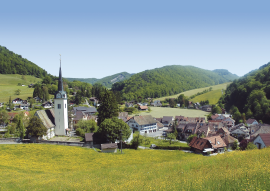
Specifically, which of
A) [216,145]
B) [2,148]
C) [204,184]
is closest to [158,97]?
[216,145]

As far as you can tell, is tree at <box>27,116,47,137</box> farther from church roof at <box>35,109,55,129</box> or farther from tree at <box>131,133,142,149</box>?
tree at <box>131,133,142,149</box>

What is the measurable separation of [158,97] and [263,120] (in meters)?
122

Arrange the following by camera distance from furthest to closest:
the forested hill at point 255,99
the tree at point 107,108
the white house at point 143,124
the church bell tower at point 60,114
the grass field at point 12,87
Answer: the grass field at point 12,87 → the forested hill at point 255,99 → the white house at point 143,124 → the tree at point 107,108 → the church bell tower at point 60,114

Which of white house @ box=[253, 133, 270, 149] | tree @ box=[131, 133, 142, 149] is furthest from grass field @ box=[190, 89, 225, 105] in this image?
tree @ box=[131, 133, 142, 149]

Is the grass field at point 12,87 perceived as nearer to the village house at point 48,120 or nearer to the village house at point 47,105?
the village house at point 47,105

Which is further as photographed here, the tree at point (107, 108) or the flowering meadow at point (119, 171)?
the tree at point (107, 108)

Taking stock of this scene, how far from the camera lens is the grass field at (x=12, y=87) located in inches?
4539

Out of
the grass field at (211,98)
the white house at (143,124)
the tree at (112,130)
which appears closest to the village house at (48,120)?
the tree at (112,130)

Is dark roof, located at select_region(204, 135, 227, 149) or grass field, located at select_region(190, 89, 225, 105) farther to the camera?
grass field, located at select_region(190, 89, 225, 105)

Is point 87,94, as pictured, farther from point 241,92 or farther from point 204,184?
point 204,184

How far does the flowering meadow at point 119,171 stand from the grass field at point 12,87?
93.4 metres

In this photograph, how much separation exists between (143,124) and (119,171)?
5123 centimetres

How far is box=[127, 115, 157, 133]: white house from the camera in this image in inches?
2783

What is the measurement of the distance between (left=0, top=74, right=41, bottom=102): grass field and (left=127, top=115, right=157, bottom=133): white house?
7662 centimetres
